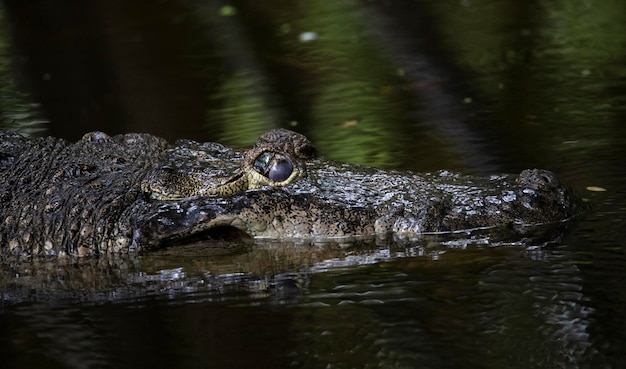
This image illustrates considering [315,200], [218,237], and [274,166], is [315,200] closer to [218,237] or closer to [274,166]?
[274,166]

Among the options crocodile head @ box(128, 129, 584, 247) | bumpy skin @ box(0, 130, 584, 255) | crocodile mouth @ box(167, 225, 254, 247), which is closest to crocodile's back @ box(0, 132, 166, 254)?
bumpy skin @ box(0, 130, 584, 255)


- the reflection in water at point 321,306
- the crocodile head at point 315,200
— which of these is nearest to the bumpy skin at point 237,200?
the crocodile head at point 315,200

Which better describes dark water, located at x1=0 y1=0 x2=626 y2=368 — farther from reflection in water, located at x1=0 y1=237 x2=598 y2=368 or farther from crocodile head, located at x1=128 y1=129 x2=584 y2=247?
crocodile head, located at x1=128 y1=129 x2=584 y2=247

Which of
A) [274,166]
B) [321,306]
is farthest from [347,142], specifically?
[321,306]

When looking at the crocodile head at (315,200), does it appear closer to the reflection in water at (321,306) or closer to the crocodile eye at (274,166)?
the crocodile eye at (274,166)

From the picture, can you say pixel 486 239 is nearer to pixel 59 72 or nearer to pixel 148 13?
pixel 59 72

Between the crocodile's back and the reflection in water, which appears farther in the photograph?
the crocodile's back

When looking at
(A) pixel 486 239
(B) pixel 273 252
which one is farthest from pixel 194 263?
(A) pixel 486 239
